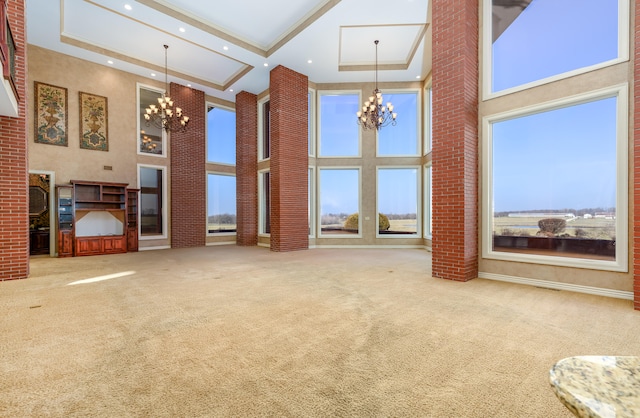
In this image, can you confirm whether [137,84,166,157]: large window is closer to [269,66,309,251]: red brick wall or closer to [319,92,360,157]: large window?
[269,66,309,251]: red brick wall

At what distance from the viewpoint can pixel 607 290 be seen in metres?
3.86

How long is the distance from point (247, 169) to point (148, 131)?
10.9ft

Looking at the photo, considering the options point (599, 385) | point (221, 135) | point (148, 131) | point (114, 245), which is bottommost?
point (114, 245)

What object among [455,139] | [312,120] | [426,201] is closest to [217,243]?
[312,120]

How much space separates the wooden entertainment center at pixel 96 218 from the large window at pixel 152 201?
438 mm

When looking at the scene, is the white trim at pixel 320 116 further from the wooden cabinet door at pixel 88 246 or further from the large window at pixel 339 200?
the wooden cabinet door at pixel 88 246

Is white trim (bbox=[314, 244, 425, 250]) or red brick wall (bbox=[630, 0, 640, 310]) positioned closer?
red brick wall (bbox=[630, 0, 640, 310])

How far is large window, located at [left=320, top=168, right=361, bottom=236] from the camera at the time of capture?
971 centimetres

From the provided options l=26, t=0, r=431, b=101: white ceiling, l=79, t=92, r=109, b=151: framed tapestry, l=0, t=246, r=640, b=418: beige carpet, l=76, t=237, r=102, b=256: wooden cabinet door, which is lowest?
l=0, t=246, r=640, b=418: beige carpet

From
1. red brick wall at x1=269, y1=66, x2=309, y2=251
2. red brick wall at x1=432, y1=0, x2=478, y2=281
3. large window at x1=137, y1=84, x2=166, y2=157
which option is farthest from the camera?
large window at x1=137, y1=84, x2=166, y2=157

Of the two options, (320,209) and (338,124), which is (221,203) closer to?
(320,209)

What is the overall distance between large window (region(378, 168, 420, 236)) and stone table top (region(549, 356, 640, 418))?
29.2 ft

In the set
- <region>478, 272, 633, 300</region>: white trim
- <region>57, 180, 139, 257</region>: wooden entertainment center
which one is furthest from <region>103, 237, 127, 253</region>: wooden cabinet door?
<region>478, 272, 633, 300</region>: white trim

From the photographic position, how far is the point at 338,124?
995 centimetres
